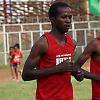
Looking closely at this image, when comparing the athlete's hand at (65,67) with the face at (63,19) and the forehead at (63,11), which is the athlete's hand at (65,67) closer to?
the face at (63,19)

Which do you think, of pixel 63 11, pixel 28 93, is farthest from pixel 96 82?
pixel 28 93

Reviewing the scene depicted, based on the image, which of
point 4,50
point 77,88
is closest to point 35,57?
point 77,88

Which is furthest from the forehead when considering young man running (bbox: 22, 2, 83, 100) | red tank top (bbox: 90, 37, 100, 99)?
red tank top (bbox: 90, 37, 100, 99)

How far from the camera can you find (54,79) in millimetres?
2277

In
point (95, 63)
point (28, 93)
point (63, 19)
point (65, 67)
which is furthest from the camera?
point (28, 93)

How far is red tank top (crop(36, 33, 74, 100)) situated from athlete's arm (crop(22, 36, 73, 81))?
7 cm

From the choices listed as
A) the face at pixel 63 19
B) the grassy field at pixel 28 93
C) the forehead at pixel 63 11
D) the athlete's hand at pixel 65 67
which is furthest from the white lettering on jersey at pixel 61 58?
the grassy field at pixel 28 93

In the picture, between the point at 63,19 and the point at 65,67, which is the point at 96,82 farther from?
the point at 63,19

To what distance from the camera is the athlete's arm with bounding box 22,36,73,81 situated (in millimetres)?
2168

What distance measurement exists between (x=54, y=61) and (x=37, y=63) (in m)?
0.17

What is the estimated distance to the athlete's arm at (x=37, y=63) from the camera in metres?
2.17

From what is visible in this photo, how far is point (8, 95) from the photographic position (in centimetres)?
642

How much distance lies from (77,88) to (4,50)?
327 inches

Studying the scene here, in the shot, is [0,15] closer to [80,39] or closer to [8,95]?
[80,39]
